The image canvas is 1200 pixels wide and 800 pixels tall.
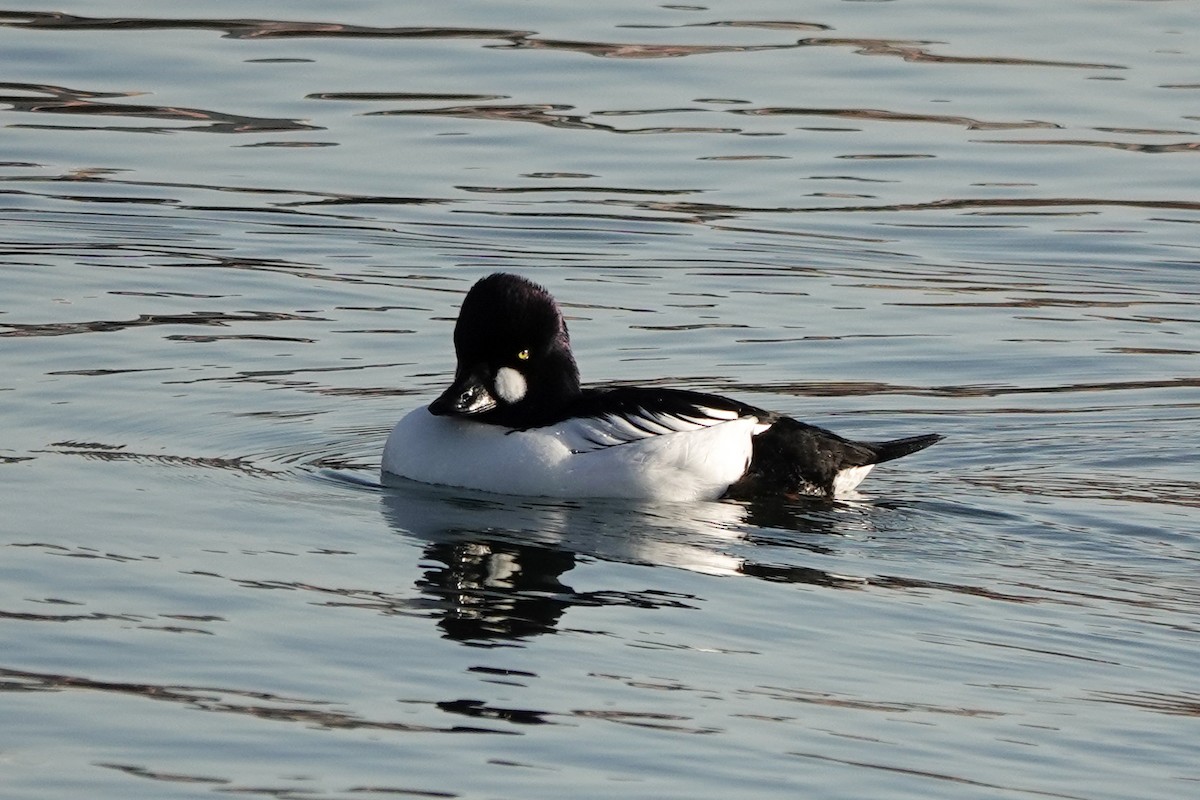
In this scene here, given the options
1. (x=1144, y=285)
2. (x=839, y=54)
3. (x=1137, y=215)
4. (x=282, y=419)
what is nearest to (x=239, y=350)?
(x=282, y=419)

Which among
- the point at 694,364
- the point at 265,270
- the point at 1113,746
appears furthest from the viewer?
the point at 265,270

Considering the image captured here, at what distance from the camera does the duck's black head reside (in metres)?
9.84

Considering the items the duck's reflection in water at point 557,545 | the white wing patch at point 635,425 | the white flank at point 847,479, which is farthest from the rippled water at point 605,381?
the white wing patch at point 635,425

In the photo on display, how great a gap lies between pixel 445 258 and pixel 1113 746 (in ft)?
27.2

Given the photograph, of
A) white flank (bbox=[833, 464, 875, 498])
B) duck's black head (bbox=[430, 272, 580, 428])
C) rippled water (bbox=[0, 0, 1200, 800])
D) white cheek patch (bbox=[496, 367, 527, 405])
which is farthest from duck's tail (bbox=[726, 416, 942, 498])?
white cheek patch (bbox=[496, 367, 527, 405])

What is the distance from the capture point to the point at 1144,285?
550 inches

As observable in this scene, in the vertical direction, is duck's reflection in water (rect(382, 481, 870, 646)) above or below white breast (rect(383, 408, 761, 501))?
below

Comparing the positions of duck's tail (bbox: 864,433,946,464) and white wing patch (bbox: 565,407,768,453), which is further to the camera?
duck's tail (bbox: 864,433,946,464)

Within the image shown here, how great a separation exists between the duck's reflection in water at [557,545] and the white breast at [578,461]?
0.24 ft

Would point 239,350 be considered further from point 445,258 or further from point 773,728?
point 773,728

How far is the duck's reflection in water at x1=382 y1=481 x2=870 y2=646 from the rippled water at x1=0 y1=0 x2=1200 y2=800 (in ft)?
0.11

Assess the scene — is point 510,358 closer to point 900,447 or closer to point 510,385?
point 510,385

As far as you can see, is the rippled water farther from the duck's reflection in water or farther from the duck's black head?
the duck's black head

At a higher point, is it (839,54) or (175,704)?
(839,54)
